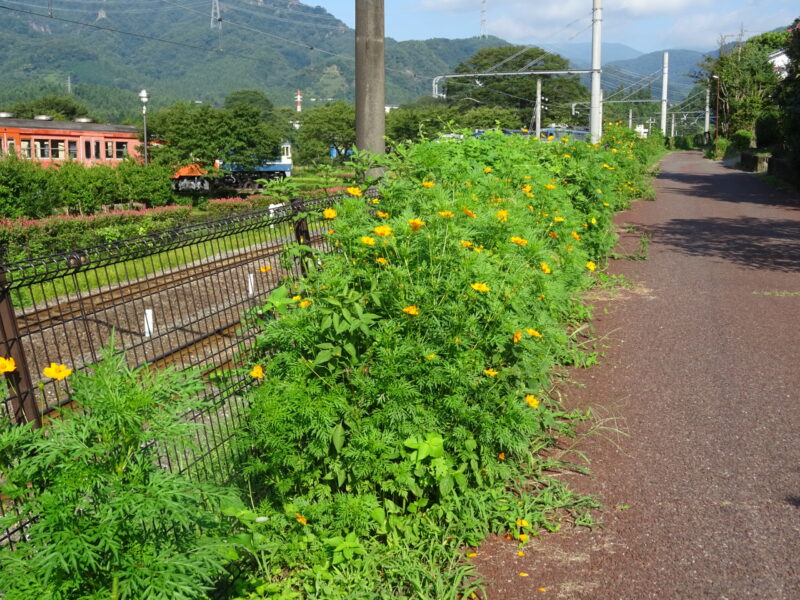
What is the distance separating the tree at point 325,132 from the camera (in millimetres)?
82938

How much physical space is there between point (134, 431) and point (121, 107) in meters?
212

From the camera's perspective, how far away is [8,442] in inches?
81.8

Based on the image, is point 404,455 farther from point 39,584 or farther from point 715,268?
point 715,268

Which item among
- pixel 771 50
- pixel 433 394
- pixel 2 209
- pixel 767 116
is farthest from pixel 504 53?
pixel 433 394

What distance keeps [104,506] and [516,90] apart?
10637cm

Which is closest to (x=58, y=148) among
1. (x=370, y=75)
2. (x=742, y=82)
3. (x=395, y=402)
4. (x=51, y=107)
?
(x=370, y=75)

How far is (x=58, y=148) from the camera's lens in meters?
37.8

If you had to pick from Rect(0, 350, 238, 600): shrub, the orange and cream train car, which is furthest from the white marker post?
the orange and cream train car

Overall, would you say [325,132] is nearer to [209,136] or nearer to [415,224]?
[209,136]

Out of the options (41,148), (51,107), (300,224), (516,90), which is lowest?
(300,224)

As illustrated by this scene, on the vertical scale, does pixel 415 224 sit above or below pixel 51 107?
below

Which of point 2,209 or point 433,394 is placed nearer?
point 433,394

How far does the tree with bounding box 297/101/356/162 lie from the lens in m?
82.9

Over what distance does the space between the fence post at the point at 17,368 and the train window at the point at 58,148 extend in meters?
38.9
